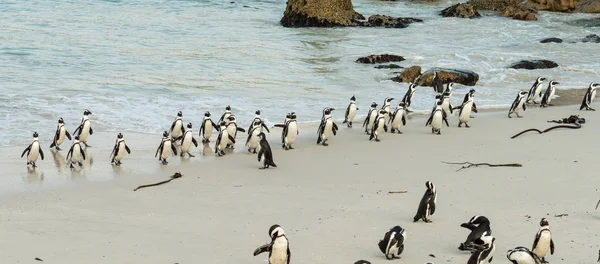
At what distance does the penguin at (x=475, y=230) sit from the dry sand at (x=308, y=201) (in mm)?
98

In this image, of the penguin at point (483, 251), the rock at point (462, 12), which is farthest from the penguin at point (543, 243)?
the rock at point (462, 12)

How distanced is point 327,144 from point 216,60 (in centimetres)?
1034

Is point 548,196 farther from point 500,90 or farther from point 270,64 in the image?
point 270,64

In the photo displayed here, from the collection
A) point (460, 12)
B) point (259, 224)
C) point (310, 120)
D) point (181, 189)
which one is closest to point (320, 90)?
point (310, 120)

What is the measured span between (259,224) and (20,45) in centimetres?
1706

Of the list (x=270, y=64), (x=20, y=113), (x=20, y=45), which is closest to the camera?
(x=20, y=113)

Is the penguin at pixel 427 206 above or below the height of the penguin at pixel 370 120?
above

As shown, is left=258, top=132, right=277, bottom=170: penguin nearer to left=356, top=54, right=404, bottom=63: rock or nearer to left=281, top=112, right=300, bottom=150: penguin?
left=281, top=112, right=300, bottom=150: penguin

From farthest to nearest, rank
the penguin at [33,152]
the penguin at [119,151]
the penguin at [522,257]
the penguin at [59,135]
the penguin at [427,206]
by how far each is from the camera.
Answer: the penguin at [59,135], the penguin at [119,151], the penguin at [33,152], the penguin at [427,206], the penguin at [522,257]

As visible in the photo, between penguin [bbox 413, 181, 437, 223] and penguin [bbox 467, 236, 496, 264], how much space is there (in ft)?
3.23

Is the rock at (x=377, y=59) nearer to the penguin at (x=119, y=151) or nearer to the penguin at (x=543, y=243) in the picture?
the penguin at (x=119, y=151)

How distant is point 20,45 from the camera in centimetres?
2434

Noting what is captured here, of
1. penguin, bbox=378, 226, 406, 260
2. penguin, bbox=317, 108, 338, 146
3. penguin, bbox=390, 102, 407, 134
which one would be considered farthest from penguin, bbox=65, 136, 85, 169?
penguin, bbox=378, 226, 406, 260

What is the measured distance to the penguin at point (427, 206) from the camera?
8.78 metres
